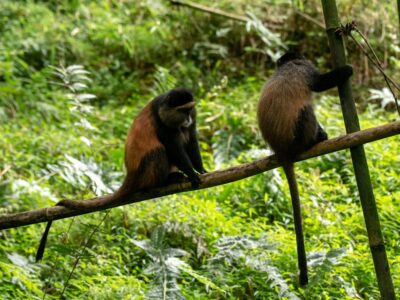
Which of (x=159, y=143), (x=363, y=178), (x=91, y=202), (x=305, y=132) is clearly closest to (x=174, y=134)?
(x=159, y=143)

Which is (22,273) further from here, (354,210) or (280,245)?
(354,210)

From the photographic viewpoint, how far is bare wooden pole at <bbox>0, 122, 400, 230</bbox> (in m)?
4.11

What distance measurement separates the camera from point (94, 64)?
12617 mm

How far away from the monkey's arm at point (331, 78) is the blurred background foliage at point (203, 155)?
4.68 feet

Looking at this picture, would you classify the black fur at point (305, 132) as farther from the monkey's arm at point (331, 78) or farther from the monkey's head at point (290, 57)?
the monkey's head at point (290, 57)

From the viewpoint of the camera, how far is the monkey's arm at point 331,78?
4391mm

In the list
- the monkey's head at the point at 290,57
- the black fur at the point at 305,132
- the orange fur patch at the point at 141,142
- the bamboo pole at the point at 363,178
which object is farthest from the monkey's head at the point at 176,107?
the bamboo pole at the point at 363,178

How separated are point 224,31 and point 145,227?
551 centimetres

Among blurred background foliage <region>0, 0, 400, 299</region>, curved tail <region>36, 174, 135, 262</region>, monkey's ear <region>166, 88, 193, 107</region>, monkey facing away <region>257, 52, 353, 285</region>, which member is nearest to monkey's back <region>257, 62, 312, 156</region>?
monkey facing away <region>257, 52, 353, 285</region>

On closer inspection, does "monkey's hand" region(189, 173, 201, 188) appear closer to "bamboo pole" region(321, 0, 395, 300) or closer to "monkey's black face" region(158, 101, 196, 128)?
"monkey's black face" region(158, 101, 196, 128)

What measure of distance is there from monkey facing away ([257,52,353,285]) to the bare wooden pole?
0.77 feet

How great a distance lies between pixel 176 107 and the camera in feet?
18.9

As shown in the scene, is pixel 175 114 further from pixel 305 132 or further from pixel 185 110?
pixel 305 132

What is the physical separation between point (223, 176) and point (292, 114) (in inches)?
42.0
